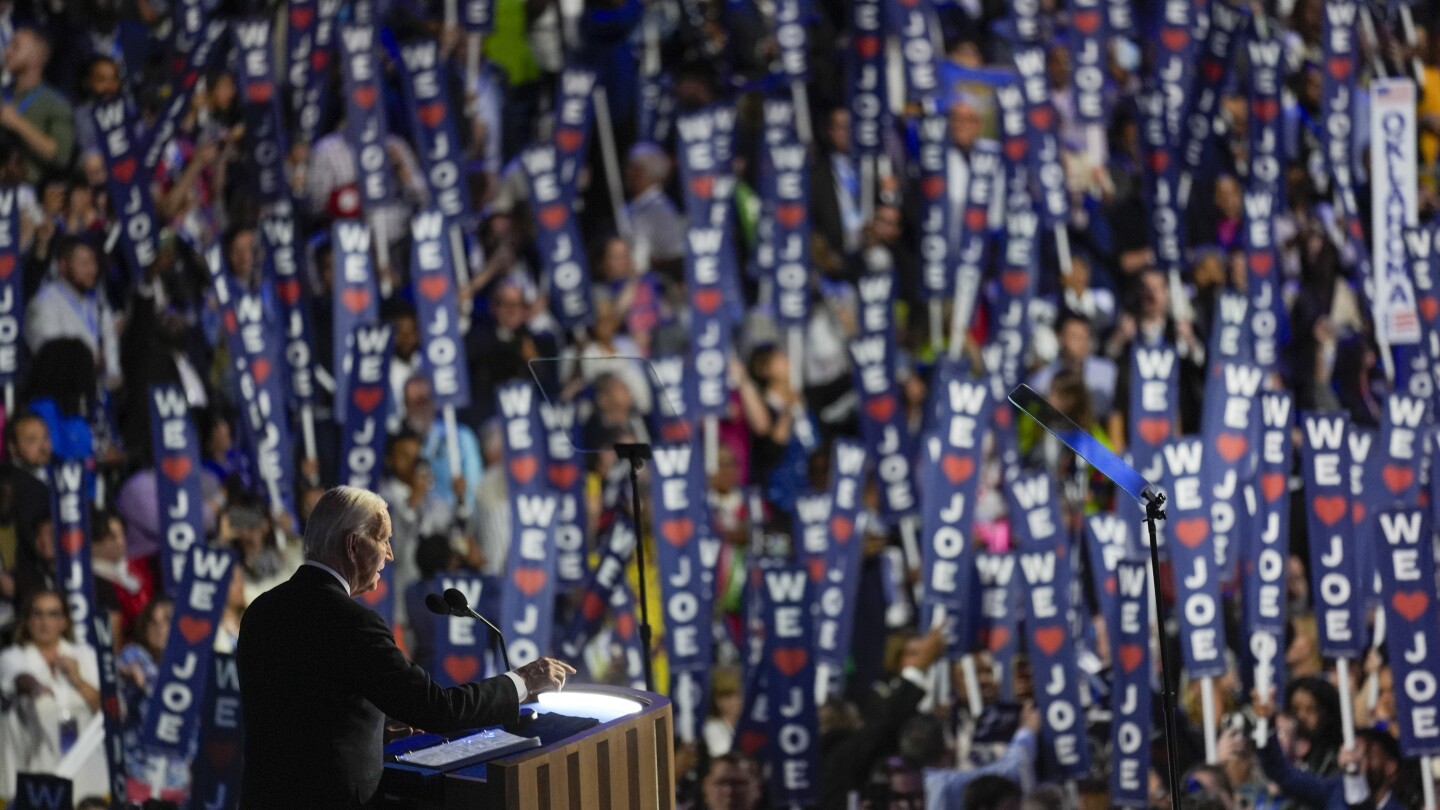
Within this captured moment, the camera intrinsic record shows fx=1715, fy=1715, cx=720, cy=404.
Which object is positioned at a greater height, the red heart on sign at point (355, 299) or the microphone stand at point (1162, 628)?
the red heart on sign at point (355, 299)

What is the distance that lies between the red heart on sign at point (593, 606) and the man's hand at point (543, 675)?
9.92 feet

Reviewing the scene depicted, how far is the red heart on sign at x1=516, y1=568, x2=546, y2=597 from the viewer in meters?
6.20

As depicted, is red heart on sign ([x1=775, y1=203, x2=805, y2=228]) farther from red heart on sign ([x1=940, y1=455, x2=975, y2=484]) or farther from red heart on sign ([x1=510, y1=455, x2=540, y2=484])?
red heart on sign ([x1=510, y1=455, x2=540, y2=484])

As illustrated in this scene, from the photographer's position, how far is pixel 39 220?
749 cm

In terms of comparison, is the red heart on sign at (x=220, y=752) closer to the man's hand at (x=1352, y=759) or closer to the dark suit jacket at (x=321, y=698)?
the dark suit jacket at (x=321, y=698)

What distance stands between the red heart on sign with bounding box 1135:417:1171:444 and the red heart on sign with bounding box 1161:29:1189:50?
104 inches

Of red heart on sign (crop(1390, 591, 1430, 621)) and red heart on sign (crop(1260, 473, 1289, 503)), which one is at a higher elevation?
red heart on sign (crop(1260, 473, 1289, 503))

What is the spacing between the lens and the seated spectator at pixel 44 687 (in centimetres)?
631

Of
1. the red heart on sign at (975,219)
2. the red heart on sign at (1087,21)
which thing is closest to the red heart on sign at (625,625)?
the red heart on sign at (975,219)

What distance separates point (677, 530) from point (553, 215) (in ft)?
5.98

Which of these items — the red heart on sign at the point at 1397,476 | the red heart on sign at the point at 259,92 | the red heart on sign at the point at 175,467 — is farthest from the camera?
the red heart on sign at the point at 259,92

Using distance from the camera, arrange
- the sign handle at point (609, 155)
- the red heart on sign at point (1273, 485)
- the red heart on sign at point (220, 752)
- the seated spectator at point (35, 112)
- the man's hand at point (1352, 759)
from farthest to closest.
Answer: the sign handle at point (609, 155), the seated spectator at point (35, 112), the red heart on sign at point (1273, 485), the man's hand at point (1352, 759), the red heart on sign at point (220, 752)

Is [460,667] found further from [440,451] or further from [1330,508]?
[1330,508]

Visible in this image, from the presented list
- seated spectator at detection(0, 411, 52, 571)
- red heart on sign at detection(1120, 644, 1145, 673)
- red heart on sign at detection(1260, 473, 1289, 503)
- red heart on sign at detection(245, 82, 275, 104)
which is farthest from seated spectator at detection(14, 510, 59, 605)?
red heart on sign at detection(1260, 473, 1289, 503)
